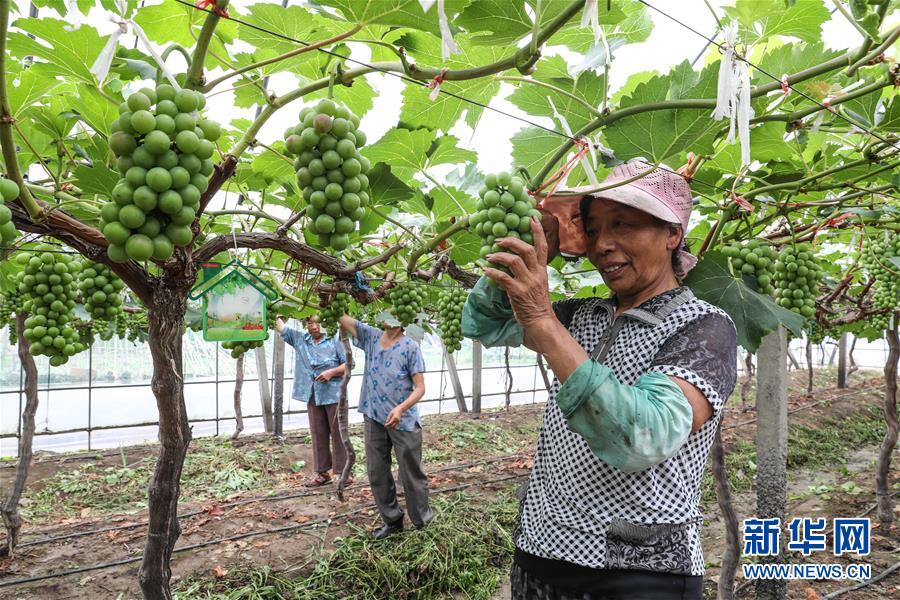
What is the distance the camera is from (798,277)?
256 centimetres

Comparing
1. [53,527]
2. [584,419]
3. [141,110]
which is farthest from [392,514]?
[141,110]

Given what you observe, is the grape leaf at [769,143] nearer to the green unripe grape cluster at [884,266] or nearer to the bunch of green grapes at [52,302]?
the green unripe grape cluster at [884,266]

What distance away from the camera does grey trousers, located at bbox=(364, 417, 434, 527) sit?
212 inches

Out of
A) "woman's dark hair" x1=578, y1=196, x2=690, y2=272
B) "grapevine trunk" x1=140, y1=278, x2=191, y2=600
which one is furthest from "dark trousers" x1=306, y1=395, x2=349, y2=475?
"woman's dark hair" x1=578, y1=196, x2=690, y2=272

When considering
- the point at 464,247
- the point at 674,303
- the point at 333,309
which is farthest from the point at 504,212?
the point at 333,309

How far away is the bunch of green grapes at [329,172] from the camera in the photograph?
114 centimetres

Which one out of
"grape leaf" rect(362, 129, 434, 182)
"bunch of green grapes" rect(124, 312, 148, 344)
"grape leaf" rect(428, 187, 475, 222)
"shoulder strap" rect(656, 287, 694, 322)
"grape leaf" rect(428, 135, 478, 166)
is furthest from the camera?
"bunch of green grapes" rect(124, 312, 148, 344)

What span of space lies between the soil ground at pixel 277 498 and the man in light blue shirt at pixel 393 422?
0.60 meters

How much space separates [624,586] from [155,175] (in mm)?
1409

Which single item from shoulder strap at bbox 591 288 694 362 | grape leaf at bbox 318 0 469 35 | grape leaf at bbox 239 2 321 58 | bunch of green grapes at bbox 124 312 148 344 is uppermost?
grape leaf at bbox 239 2 321 58

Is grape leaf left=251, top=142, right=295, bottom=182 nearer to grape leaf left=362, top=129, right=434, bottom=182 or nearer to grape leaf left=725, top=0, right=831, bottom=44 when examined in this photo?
grape leaf left=362, top=129, right=434, bottom=182

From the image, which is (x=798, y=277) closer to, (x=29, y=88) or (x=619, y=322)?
(x=619, y=322)

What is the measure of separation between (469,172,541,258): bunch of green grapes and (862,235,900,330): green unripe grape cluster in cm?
297

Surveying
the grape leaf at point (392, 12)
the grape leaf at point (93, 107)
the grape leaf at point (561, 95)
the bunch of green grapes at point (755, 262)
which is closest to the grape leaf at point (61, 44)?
the grape leaf at point (93, 107)
